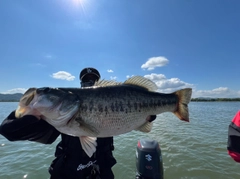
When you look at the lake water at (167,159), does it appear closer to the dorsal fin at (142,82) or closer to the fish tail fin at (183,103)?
the fish tail fin at (183,103)

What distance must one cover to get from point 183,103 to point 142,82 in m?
0.91

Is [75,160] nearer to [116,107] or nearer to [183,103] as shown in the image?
[116,107]

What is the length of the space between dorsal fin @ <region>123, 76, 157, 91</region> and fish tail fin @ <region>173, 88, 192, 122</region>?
52 cm

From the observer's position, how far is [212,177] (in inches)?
263

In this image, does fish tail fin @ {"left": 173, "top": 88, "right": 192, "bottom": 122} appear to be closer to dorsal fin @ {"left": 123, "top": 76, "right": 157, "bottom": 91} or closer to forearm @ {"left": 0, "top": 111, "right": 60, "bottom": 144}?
dorsal fin @ {"left": 123, "top": 76, "right": 157, "bottom": 91}

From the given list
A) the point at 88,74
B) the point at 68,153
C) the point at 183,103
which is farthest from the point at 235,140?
the point at 88,74

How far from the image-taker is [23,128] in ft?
8.19

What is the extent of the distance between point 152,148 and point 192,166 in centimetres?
382

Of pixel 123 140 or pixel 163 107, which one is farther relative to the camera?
pixel 123 140

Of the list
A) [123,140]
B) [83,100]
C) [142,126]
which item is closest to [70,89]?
[83,100]

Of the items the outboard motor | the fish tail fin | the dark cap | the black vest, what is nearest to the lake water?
the outboard motor

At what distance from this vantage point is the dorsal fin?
3076 millimetres

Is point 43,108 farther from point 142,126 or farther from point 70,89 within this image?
point 142,126

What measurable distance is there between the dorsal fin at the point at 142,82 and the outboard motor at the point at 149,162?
2724 mm
